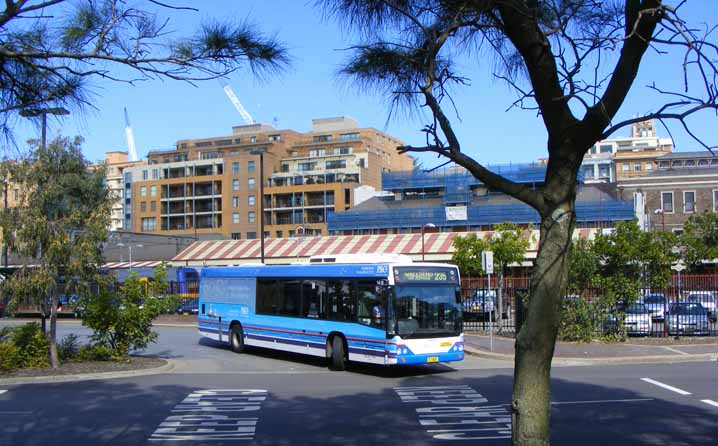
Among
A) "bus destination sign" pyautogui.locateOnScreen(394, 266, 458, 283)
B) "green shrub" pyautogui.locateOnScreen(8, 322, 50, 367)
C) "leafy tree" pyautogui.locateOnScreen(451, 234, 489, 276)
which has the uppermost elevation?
"leafy tree" pyautogui.locateOnScreen(451, 234, 489, 276)

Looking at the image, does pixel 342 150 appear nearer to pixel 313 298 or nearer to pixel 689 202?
pixel 689 202

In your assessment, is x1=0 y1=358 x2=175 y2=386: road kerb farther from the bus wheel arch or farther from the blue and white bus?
the bus wheel arch

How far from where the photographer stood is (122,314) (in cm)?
1953

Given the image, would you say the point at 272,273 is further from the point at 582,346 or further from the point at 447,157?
the point at 447,157

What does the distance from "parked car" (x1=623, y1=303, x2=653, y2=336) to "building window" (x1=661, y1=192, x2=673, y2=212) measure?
139 ft

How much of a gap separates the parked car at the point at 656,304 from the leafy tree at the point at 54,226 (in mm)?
17593

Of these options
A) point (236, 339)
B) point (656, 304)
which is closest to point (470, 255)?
point (656, 304)

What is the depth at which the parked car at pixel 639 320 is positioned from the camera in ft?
81.2

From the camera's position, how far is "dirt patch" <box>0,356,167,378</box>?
17.2m

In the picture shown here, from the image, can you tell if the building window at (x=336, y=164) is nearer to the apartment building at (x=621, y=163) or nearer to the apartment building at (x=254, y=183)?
the apartment building at (x=254, y=183)

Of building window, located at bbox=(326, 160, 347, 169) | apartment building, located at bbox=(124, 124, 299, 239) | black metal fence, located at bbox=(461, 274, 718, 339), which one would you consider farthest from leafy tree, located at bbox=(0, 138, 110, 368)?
building window, located at bbox=(326, 160, 347, 169)

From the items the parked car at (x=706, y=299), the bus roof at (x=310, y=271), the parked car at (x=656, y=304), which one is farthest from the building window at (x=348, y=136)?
the bus roof at (x=310, y=271)

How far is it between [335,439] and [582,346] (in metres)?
14.4

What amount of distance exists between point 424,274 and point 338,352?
9.64 ft
